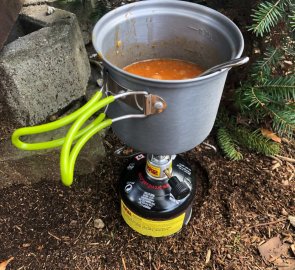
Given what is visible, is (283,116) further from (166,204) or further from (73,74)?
(73,74)

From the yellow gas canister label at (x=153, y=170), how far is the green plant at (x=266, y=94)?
1.41ft

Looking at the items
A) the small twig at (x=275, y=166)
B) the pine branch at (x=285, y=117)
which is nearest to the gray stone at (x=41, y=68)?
the pine branch at (x=285, y=117)

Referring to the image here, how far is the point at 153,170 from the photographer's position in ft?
3.92

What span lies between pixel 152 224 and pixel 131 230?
151 mm

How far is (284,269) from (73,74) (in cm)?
102

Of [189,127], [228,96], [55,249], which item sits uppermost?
[189,127]

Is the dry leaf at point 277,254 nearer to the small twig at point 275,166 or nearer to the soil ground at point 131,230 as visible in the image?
the soil ground at point 131,230

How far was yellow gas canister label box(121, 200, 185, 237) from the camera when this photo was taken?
1216 millimetres

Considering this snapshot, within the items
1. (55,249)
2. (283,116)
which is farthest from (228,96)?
(55,249)

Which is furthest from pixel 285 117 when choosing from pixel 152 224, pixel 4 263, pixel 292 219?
pixel 4 263

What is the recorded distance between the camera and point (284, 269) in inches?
50.1

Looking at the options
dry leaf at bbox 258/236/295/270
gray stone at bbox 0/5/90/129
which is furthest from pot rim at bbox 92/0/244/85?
dry leaf at bbox 258/236/295/270

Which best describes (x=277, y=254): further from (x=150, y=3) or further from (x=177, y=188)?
(x=150, y=3)

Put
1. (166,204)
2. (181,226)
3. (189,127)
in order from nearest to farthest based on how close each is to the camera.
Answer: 1. (189,127)
2. (166,204)
3. (181,226)
